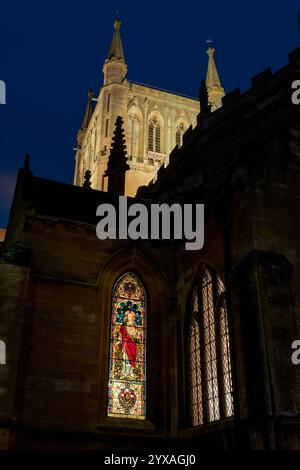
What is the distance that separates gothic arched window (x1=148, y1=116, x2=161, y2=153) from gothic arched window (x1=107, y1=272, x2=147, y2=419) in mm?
33890

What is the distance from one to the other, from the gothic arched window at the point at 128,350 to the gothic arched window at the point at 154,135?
111ft

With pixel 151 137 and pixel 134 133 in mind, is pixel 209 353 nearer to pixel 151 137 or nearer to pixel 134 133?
pixel 134 133

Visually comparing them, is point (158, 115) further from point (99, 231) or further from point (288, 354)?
point (288, 354)

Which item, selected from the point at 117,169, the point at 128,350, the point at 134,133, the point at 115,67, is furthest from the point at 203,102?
the point at 115,67

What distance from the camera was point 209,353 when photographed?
1226 cm

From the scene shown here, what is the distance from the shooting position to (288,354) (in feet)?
32.0

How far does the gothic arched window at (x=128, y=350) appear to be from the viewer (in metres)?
12.7

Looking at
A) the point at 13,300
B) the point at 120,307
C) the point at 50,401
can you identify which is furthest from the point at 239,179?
the point at 50,401

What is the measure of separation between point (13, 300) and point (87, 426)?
11.3 ft

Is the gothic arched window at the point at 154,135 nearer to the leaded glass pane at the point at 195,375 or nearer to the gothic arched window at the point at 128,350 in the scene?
the gothic arched window at the point at 128,350

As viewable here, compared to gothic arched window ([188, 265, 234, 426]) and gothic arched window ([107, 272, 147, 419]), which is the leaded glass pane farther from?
gothic arched window ([107, 272, 147, 419])

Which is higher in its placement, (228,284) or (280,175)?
(280,175)

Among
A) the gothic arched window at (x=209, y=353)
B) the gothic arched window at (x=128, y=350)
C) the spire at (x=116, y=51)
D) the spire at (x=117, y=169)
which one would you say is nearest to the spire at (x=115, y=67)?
the spire at (x=116, y=51)

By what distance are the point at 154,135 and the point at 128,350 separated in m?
36.4
